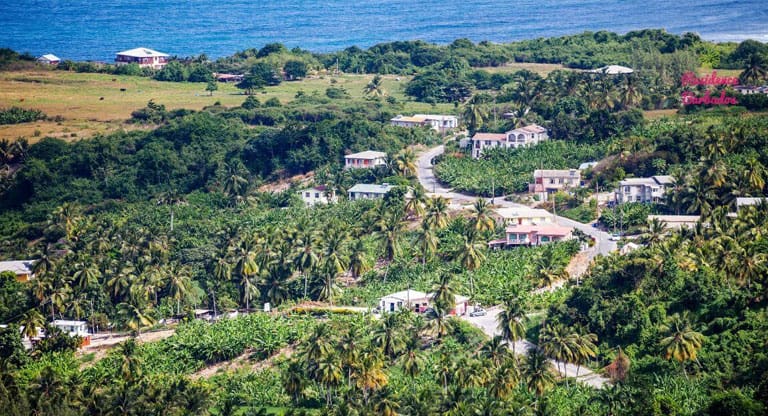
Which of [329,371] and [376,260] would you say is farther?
[376,260]

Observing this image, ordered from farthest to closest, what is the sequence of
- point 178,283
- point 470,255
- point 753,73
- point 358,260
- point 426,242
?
point 753,73
point 426,242
point 358,260
point 470,255
point 178,283

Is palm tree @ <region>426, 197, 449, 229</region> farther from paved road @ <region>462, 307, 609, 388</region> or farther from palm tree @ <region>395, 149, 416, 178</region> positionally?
palm tree @ <region>395, 149, 416, 178</region>

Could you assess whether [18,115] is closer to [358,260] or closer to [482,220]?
[358,260]

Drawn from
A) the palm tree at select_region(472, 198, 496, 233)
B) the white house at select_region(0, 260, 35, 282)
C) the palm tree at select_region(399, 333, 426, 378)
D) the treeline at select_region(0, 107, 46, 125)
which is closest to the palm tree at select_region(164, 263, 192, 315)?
the white house at select_region(0, 260, 35, 282)

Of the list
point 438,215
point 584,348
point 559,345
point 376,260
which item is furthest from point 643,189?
point 559,345

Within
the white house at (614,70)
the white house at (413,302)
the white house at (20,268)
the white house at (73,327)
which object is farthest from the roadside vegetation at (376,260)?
the white house at (614,70)

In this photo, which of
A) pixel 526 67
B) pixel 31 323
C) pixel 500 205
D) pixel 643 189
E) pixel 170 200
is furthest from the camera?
pixel 526 67

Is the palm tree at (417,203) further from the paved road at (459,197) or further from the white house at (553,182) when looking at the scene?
the white house at (553,182)
